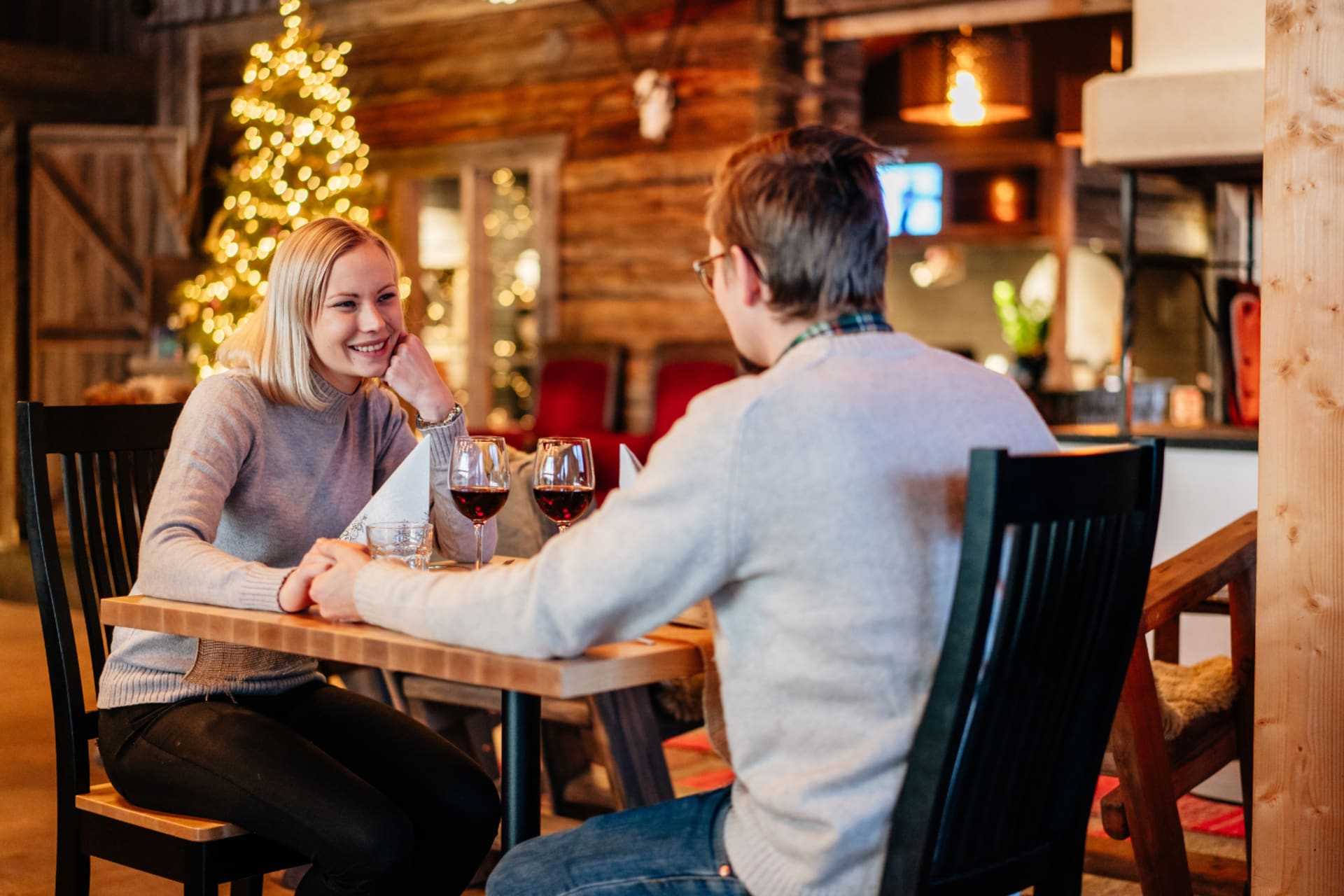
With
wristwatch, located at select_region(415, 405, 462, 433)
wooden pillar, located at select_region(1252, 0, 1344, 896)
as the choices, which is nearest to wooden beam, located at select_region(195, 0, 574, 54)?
wristwatch, located at select_region(415, 405, 462, 433)

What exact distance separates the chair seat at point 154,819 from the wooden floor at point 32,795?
2.68 ft

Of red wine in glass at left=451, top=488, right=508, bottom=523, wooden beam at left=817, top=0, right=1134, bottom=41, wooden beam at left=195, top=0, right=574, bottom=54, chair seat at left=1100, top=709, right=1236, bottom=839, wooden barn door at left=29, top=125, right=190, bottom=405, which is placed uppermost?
wooden beam at left=195, top=0, right=574, bottom=54

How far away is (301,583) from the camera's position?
196 centimetres

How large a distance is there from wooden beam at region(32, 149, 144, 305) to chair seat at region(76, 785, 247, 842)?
779 centimetres

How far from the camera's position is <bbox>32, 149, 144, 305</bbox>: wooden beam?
9.13m

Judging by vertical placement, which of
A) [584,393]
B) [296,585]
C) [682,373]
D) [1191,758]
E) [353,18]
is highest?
[353,18]

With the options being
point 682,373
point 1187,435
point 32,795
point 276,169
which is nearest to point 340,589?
point 32,795

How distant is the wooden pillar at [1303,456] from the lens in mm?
2314

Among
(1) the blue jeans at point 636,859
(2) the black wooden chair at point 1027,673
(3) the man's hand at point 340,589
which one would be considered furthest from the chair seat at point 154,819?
(2) the black wooden chair at point 1027,673

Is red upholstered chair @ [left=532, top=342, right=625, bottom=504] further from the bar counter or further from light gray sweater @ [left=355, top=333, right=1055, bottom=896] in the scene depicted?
light gray sweater @ [left=355, top=333, right=1055, bottom=896]

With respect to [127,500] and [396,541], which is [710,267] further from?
[127,500]

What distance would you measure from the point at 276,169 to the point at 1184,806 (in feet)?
20.4

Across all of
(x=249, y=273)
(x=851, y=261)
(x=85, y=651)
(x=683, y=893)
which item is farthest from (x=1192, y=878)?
(x=249, y=273)

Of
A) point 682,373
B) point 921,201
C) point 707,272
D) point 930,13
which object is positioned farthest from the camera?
point 921,201
